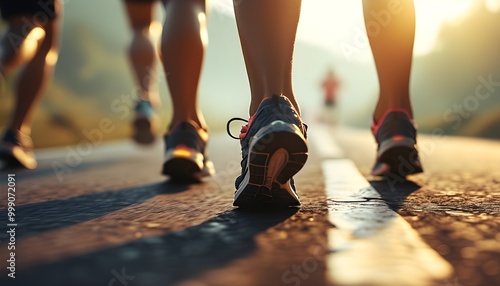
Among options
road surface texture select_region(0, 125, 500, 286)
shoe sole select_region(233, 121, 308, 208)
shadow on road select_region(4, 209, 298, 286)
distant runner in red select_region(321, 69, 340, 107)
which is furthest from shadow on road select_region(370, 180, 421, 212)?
distant runner in red select_region(321, 69, 340, 107)

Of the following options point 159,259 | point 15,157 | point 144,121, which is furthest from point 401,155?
point 144,121

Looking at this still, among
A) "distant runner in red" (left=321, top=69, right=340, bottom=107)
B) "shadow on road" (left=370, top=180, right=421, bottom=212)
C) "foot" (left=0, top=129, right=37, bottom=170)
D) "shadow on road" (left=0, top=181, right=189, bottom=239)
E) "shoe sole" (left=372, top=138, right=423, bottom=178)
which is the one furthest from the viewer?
"distant runner in red" (left=321, top=69, right=340, bottom=107)

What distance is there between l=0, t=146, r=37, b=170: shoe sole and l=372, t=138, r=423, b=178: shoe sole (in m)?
2.51

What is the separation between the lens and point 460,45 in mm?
19031

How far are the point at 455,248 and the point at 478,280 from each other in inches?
8.7

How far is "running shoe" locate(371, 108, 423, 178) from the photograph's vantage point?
7.50 ft

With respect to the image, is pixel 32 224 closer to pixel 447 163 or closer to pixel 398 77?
pixel 398 77

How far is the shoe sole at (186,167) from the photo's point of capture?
8.19ft

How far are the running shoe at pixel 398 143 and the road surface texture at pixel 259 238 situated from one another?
0.10 m

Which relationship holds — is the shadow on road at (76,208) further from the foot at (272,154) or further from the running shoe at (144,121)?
the running shoe at (144,121)

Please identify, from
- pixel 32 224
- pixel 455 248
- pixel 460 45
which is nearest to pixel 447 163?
pixel 455 248

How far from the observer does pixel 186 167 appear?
8.30 feet

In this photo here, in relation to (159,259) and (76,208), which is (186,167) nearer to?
(76,208)

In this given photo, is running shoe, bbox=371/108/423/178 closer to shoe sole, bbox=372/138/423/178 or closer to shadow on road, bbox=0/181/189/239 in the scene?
shoe sole, bbox=372/138/423/178
